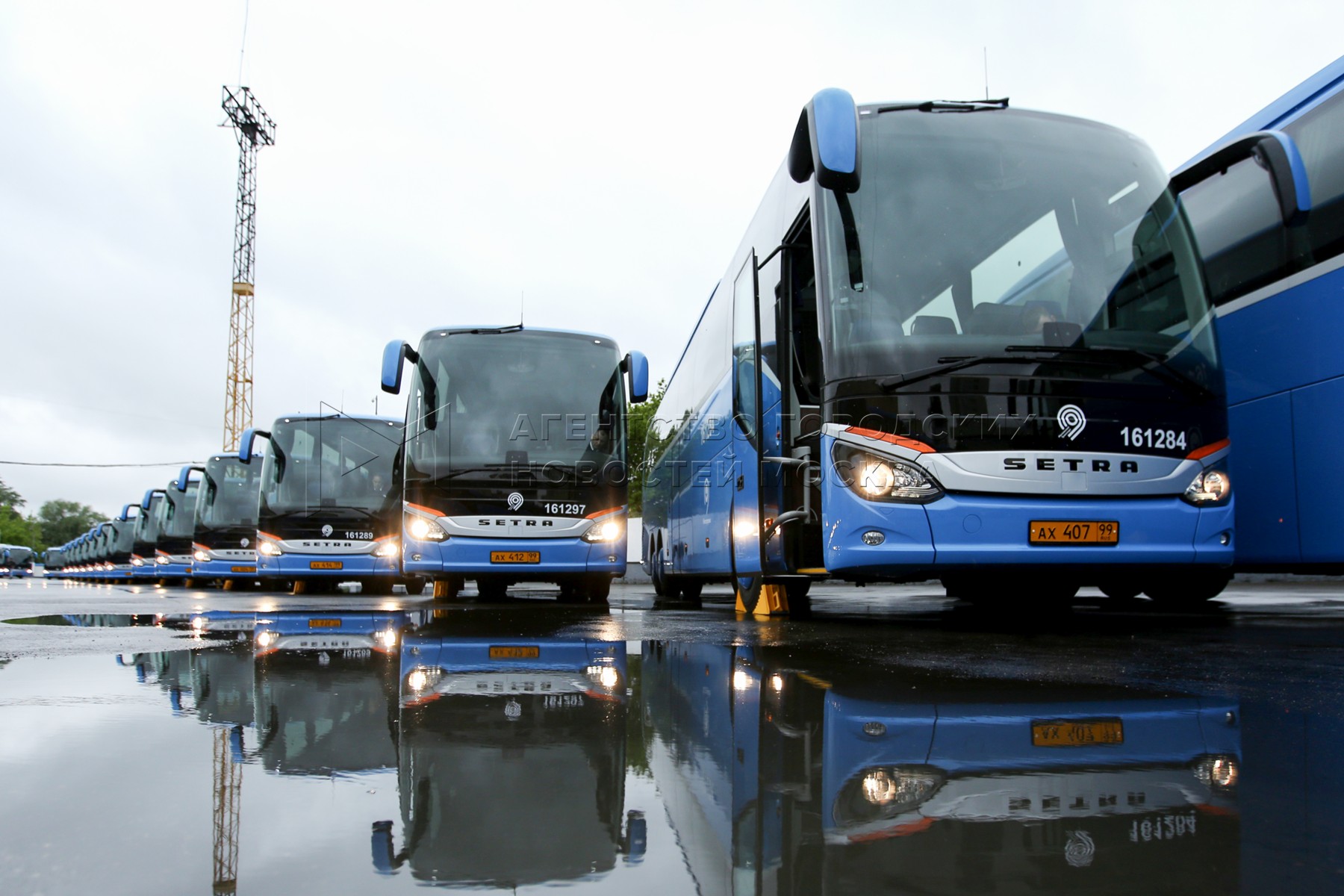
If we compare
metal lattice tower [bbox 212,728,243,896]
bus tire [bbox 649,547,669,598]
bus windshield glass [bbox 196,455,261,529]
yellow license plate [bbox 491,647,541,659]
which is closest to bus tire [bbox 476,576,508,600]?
bus tire [bbox 649,547,669,598]

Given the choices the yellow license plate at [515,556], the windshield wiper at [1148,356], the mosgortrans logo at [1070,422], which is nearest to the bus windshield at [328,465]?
the yellow license plate at [515,556]

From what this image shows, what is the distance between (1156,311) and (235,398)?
48.1 meters

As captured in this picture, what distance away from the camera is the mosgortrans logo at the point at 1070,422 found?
20.9ft

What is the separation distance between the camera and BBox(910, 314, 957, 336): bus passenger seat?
258 inches

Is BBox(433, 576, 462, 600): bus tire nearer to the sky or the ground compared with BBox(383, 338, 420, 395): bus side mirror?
nearer to the ground

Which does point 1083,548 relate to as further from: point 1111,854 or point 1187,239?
point 1111,854

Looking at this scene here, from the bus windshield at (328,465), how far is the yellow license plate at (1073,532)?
1422 centimetres

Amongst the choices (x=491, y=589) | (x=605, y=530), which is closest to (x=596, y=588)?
(x=605, y=530)

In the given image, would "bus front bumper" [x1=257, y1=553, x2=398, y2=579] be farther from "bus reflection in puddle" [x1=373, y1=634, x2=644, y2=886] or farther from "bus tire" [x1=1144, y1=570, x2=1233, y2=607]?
"bus reflection in puddle" [x1=373, y1=634, x2=644, y2=886]

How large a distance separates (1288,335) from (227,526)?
72.1ft

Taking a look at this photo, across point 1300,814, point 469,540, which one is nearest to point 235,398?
point 469,540

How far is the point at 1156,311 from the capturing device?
6.75 m

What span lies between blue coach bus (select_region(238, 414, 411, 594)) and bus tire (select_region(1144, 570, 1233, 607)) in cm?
1272

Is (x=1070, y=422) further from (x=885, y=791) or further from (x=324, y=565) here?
(x=324, y=565)
